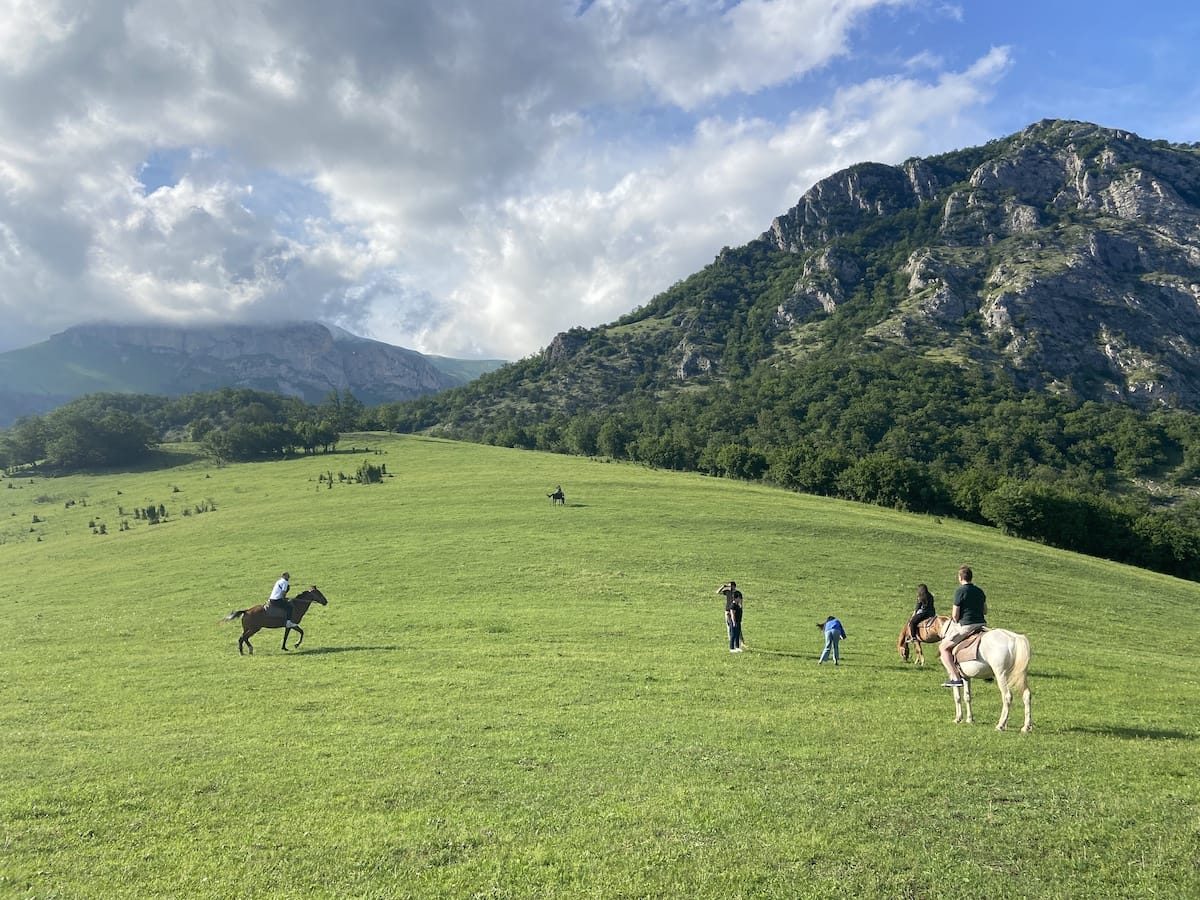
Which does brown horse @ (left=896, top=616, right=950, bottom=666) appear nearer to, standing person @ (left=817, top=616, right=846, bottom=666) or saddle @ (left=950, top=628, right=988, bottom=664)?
saddle @ (left=950, top=628, right=988, bottom=664)

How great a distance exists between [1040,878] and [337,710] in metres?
17.5

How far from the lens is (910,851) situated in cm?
968

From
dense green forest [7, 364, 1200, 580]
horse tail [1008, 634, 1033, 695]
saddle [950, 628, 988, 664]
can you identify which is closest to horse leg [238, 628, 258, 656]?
saddle [950, 628, 988, 664]

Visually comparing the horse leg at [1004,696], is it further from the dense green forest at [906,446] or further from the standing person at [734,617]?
the dense green forest at [906,446]

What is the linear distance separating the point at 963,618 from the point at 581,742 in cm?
1126

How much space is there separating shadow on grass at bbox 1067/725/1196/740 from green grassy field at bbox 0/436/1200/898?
4.8 inches

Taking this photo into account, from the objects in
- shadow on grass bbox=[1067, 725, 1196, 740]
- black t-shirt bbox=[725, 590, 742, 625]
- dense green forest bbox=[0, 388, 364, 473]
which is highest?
dense green forest bbox=[0, 388, 364, 473]

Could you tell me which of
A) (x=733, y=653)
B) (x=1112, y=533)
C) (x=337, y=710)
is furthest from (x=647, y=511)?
(x=1112, y=533)

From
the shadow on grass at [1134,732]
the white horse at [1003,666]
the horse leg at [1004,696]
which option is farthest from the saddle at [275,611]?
the shadow on grass at [1134,732]

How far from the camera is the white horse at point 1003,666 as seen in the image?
15102mm

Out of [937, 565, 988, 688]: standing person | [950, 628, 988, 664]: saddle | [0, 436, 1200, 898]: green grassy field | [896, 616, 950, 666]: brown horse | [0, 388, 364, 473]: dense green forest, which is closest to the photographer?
[0, 436, 1200, 898]: green grassy field

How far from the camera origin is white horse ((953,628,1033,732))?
1510cm

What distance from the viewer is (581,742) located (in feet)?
49.8

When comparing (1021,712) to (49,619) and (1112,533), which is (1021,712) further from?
(1112,533)
